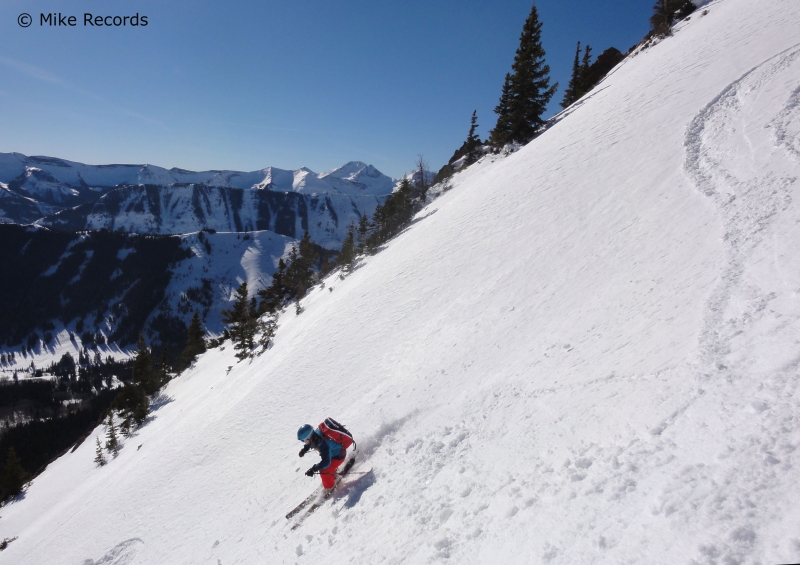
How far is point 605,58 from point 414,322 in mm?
60702

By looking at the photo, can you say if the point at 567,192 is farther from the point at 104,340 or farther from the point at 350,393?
the point at 104,340

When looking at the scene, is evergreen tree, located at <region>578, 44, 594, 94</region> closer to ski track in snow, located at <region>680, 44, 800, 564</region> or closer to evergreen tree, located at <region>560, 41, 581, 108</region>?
evergreen tree, located at <region>560, 41, 581, 108</region>

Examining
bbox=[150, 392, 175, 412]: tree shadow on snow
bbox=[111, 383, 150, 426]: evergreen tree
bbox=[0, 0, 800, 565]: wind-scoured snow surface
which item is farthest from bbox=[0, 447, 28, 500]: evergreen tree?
bbox=[0, 0, 800, 565]: wind-scoured snow surface

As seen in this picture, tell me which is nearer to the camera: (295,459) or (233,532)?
(233,532)

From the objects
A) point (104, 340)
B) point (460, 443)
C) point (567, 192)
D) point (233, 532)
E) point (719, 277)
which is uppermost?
point (104, 340)

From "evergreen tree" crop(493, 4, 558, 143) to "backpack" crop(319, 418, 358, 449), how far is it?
3448 centimetres

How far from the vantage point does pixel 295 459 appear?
995 cm

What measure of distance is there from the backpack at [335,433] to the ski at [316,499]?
56 centimetres

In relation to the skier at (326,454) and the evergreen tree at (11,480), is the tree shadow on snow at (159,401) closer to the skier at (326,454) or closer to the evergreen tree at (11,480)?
the evergreen tree at (11,480)

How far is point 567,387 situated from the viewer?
6.41 m

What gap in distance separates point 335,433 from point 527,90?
35.9 m

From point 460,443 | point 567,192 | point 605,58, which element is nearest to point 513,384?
point 460,443

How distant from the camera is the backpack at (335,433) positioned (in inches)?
303

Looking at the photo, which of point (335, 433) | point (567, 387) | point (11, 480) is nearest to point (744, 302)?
point (567, 387)
